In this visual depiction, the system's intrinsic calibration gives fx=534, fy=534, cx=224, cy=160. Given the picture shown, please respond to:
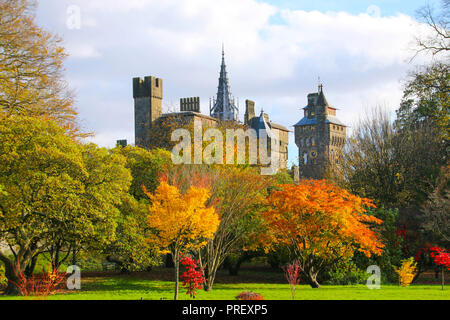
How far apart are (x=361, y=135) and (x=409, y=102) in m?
4.66

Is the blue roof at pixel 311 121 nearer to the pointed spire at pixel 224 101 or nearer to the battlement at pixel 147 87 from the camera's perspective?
the pointed spire at pixel 224 101

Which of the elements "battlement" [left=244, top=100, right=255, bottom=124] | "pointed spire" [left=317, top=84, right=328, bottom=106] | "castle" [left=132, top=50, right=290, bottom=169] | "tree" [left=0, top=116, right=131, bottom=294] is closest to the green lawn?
"tree" [left=0, top=116, right=131, bottom=294]

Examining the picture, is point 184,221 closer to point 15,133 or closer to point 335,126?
point 15,133

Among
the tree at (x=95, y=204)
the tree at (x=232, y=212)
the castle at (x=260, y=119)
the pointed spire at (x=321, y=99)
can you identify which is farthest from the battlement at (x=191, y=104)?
the tree at (x=95, y=204)

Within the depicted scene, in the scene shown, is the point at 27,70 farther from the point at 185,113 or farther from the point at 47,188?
the point at 185,113

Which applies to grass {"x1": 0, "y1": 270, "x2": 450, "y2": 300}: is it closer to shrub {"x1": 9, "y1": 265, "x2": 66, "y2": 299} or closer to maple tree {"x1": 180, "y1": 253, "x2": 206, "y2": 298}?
shrub {"x1": 9, "y1": 265, "x2": 66, "y2": 299}

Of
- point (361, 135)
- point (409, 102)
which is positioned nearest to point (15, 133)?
point (361, 135)

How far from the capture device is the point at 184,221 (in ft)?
60.8

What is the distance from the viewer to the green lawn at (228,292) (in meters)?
19.4

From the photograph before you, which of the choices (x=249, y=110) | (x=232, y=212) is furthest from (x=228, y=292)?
(x=249, y=110)

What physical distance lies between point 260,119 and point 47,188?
64.8 m

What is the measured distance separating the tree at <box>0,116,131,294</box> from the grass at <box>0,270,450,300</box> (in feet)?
8.52

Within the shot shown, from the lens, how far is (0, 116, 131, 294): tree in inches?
785

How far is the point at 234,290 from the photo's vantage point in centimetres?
2406
